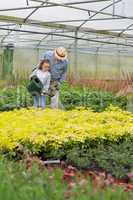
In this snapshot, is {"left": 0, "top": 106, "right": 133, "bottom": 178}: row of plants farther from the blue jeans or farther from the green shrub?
the blue jeans

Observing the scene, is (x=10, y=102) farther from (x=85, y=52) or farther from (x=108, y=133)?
(x=85, y=52)

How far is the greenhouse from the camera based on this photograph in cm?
320

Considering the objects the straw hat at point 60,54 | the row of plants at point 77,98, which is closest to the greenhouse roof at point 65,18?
the row of plants at point 77,98

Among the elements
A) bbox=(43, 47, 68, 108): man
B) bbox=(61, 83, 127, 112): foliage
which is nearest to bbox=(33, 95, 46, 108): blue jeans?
bbox=(43, 47, 68, 108): man

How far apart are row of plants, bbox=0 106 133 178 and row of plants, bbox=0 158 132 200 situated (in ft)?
4.36

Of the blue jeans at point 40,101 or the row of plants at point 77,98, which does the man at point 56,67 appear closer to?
the blue jeans at point 40,101

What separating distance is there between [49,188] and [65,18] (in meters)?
13.9

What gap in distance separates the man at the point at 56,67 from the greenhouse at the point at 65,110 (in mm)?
17

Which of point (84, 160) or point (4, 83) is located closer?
point (84, 160)

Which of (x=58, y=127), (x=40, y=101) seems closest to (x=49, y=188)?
(x=58, y=127)

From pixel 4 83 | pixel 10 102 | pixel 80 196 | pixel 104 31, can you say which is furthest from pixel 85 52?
pixel 80 196

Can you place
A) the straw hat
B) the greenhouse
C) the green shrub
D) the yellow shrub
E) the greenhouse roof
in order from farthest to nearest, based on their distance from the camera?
1. the greenhouse roof
2. the straw hat
3. the yellow shrub
4. the green shrub
5. the greenhouse

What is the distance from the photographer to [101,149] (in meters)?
5.50

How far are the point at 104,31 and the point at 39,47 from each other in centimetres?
339
